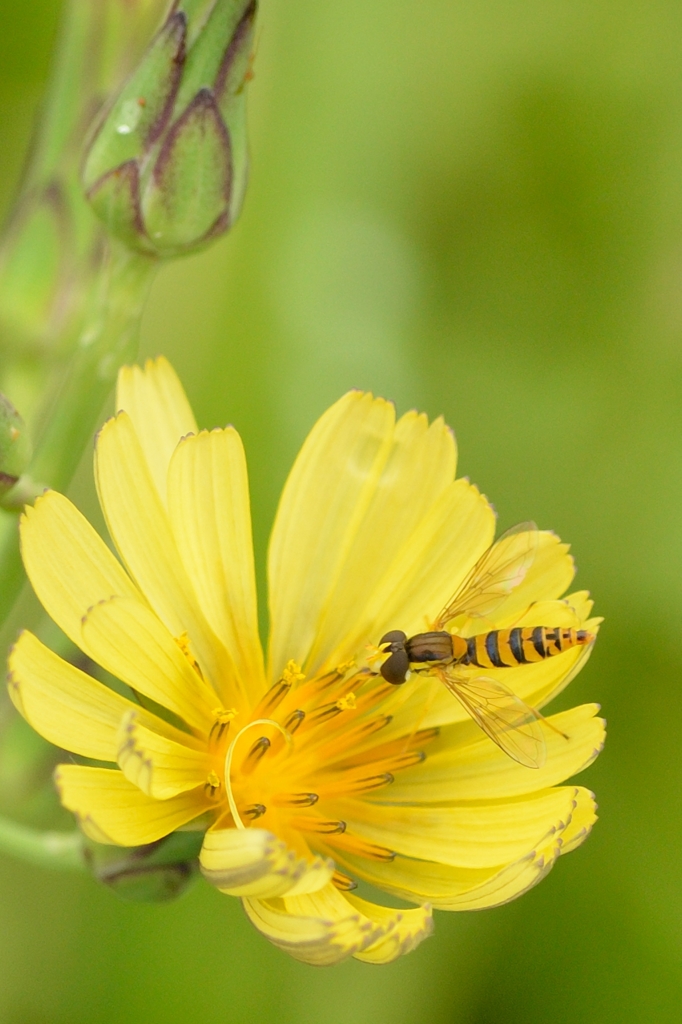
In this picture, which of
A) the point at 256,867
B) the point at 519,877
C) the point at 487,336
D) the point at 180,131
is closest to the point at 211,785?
the point at 256,867

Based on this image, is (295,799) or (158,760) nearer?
(158,760)

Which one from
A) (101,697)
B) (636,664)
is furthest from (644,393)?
(101,697)

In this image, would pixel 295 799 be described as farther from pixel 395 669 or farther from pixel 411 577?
pixel 411 577

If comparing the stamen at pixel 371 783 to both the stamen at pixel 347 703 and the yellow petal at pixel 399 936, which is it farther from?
the yellow petal at pixel 399 936

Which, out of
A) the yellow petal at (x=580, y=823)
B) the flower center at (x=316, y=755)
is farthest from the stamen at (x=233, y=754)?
the yellow petal at (x=580, y=823)

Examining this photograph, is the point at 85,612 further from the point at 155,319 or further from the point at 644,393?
the point at 644,393

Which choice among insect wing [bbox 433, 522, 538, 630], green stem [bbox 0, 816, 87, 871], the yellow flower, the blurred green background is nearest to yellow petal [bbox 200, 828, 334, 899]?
the yellow flower
